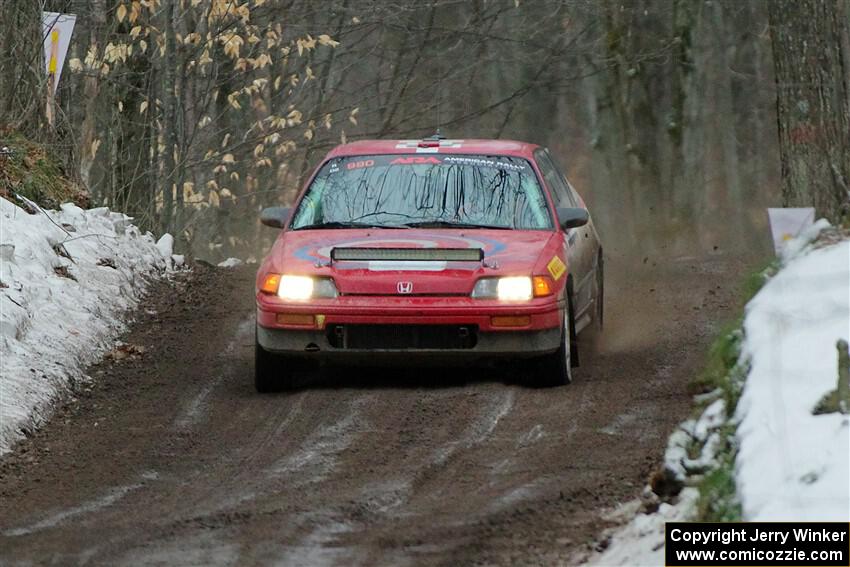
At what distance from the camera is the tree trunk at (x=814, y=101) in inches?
360

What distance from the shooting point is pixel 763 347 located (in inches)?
272

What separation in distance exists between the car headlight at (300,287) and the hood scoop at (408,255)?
0.17 meters

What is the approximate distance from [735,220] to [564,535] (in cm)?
2377

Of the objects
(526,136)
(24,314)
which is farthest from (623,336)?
(526,136)

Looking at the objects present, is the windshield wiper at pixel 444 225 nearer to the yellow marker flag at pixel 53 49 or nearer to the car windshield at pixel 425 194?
the car windshield at pixel 425 194

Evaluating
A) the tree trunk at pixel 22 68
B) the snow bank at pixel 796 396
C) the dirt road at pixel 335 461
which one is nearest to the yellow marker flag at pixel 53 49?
the tree trunk at pixel 22 68

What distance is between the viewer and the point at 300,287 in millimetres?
9656

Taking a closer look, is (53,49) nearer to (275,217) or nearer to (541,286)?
(275,217)

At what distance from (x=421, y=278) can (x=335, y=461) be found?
176 centimetres

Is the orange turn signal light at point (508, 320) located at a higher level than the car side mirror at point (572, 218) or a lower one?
lower

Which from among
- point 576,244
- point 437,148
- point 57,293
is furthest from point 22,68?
point 576,244

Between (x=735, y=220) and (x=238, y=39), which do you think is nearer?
(x=238, y=39)

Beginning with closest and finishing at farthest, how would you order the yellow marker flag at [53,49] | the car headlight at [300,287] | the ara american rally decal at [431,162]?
the car headlight at [300,287], the ara american rally decal at [431,162], the yellow marker flag at [53,49]

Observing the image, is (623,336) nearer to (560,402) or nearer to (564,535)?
(560,402)
